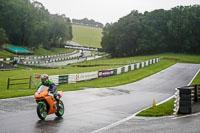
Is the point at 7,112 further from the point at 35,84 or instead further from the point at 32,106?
the point at 35,84

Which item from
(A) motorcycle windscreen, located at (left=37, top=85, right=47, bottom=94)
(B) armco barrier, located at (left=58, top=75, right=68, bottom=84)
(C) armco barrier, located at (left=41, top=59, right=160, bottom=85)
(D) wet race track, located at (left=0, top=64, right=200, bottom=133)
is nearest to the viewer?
(D) wet race track, located at (left=0, top=64, right=200, bottom=133)

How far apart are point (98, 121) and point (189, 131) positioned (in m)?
4.03

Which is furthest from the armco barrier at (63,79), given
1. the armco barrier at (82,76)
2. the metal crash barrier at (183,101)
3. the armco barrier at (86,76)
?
the metal crash barrier at (183,101)

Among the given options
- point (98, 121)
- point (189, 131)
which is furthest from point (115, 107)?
point (189, 131)

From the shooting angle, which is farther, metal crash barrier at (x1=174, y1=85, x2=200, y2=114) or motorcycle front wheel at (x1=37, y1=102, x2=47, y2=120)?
metal crash barrier at (x1=174, y1=85, x2=200, y2=114)

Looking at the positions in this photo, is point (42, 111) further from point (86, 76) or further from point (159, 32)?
point (159, 32)

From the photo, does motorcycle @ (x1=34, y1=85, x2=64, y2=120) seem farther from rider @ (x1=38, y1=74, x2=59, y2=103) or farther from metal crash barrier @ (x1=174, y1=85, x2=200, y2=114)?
metal crash barrier @ (x1=174, y1=85, x2=200, y2=114)

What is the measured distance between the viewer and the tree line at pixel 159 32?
3716 inches

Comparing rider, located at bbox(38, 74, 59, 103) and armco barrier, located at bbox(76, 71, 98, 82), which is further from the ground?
rider, located at bbox(38, 74, 59, 103)

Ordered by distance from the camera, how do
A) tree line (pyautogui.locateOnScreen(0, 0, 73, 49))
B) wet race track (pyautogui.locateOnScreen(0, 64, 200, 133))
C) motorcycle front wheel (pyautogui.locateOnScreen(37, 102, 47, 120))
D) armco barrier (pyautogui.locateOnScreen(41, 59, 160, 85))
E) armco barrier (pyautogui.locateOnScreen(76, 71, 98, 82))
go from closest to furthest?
wet race track (pyautogui.locateOnScreen(0, 64, 200, 133))
motorcycle front wheel (pyautogui.locateOnScreen(37, 102, 47, 120))
armco barrier (pyautogui.locateOnScreen(41, 59, 160, 85))
armco barrier (pyautogui.locateOnScreen(76, 71, 98, 82))
tree line (pyautogui.locateOnScreen(0, 0, 73, 49))

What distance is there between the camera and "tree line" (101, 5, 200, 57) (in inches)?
3716

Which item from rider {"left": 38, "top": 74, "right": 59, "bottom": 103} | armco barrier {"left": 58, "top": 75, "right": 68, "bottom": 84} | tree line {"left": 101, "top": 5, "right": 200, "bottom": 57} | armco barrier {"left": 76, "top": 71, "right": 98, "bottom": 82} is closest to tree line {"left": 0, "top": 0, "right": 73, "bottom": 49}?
tree line {"left": 101, "top": 5, "right": 200, "bottom": 57}

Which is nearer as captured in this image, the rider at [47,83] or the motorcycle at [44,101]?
the motorcycle at [44,101]

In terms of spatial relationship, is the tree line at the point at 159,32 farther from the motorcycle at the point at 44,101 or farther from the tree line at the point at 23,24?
the motorcycle at the point at 44,101
